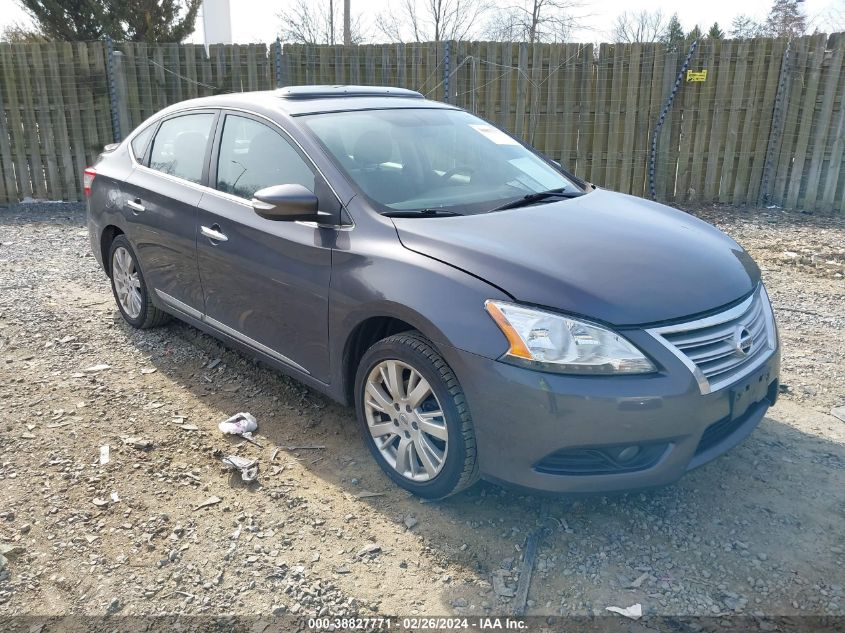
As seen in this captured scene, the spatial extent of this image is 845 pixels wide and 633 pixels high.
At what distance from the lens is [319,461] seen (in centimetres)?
358

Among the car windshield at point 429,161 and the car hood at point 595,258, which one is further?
the car windshield at point 429,161

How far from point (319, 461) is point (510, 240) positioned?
1500mm

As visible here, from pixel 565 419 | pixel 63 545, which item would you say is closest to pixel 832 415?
pixel 565 419

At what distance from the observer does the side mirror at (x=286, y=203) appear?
3.28 m

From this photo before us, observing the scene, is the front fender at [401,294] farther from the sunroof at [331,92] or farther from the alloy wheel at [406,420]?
the sunroof at [331,92]

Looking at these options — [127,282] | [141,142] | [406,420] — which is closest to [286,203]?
[406,420]

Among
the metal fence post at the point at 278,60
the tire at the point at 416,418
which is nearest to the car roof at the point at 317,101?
the tire at the point at 416,418

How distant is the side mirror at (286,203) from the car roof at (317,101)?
2.32ft

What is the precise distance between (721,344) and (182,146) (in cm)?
348

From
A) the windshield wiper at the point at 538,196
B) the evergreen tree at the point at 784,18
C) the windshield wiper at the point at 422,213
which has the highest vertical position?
the evergreen tree at the point at 784,18

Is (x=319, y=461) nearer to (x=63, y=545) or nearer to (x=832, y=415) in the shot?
(x=63, y=545)

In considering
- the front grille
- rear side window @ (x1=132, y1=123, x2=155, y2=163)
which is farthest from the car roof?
the front grille

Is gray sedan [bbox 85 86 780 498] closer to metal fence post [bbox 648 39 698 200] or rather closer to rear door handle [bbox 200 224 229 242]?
rear door handle [bbox 200 224 229 242]

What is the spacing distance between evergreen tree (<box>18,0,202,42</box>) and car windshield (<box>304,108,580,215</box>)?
689 inches
